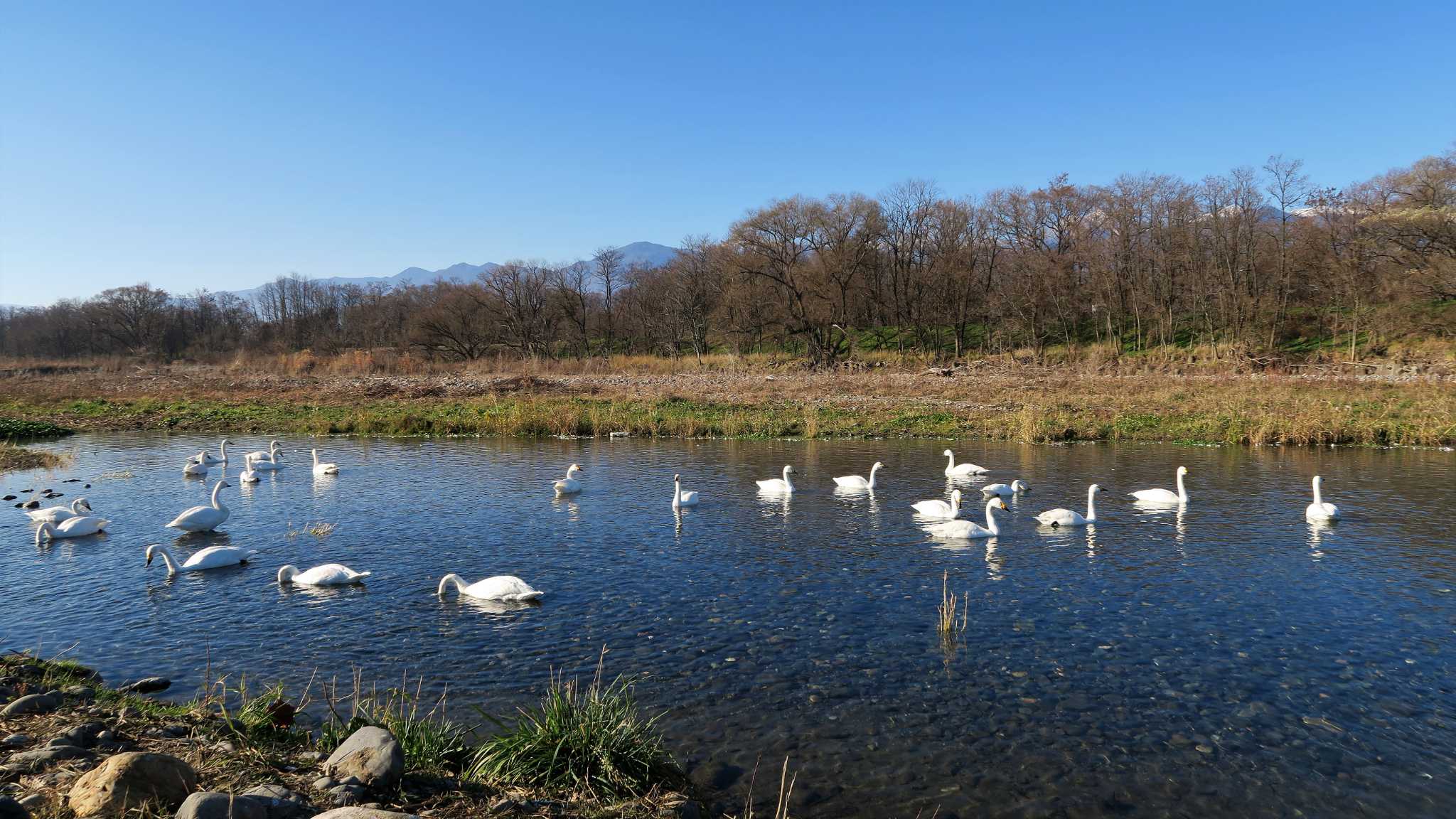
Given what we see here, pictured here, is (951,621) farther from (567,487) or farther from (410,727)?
(567,487)

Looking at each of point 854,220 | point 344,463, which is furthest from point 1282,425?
point 854,220

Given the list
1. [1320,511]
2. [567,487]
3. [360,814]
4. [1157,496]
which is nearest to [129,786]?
[360,814]

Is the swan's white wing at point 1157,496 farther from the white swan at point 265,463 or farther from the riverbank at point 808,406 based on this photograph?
the white swan at point 265,463

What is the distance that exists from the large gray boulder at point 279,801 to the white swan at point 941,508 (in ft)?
39.4

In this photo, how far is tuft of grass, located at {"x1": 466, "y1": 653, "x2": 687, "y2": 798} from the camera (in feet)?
19.1

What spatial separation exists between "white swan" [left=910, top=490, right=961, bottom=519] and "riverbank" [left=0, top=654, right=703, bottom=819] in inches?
366

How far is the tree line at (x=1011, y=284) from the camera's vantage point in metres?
48.6

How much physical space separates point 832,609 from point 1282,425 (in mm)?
21371

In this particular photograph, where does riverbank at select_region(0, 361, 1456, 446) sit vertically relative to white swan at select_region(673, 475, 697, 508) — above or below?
above

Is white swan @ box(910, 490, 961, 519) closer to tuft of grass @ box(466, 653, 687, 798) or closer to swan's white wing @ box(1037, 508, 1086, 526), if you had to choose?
swan's white wing @ box(1037, 508, 1086, 526)

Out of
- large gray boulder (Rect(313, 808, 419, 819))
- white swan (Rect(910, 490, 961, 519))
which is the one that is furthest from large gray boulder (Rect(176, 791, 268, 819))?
white swan (Rect(910, 490, 961, 519))

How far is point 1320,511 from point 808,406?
67.0 ft

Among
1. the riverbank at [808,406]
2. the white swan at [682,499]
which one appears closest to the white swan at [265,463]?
the riverbank at [808,406]

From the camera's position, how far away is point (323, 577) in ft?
36.6
